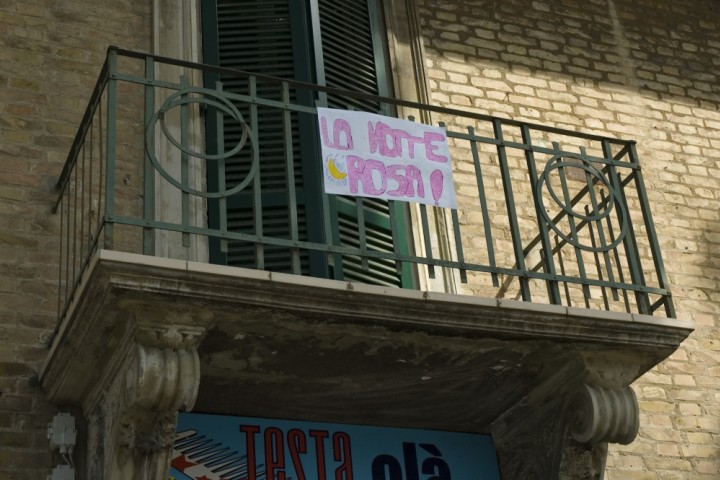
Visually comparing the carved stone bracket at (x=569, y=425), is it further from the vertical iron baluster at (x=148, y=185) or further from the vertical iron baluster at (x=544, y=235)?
the vertical iron baluster at (x=148, y=185)

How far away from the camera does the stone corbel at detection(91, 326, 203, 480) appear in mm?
5207

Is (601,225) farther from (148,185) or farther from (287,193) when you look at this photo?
(148,185)

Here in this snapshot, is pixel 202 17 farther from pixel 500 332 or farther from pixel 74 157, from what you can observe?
pixel 500 332

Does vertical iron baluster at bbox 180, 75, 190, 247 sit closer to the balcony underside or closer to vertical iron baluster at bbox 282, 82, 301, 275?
the balcony underside

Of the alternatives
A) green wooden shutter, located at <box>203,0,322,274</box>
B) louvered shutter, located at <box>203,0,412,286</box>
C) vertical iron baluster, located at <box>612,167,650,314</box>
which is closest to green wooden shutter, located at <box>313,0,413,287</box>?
louvered shutter, located at <box>203,0,412,286</box>

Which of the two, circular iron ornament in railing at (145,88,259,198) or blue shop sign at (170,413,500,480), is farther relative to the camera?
blue shop sign at (170,413,500,480)

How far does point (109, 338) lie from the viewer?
5508mm

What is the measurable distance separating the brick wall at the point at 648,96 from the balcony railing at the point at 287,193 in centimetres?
24

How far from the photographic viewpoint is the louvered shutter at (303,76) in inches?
261

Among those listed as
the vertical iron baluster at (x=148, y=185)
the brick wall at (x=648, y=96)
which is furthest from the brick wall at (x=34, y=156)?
the brick wall at (x=648, y=96)

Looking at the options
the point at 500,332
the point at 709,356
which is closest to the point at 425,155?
the point at 500,332

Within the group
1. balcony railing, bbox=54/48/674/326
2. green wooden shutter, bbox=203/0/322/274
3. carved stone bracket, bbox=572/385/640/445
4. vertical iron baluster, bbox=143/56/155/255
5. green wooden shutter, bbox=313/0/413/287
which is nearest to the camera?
vertical iron baluster, bbox=143/56/155/255

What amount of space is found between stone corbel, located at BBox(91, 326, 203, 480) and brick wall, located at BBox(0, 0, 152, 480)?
66 cm

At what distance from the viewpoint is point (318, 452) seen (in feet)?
20.6
